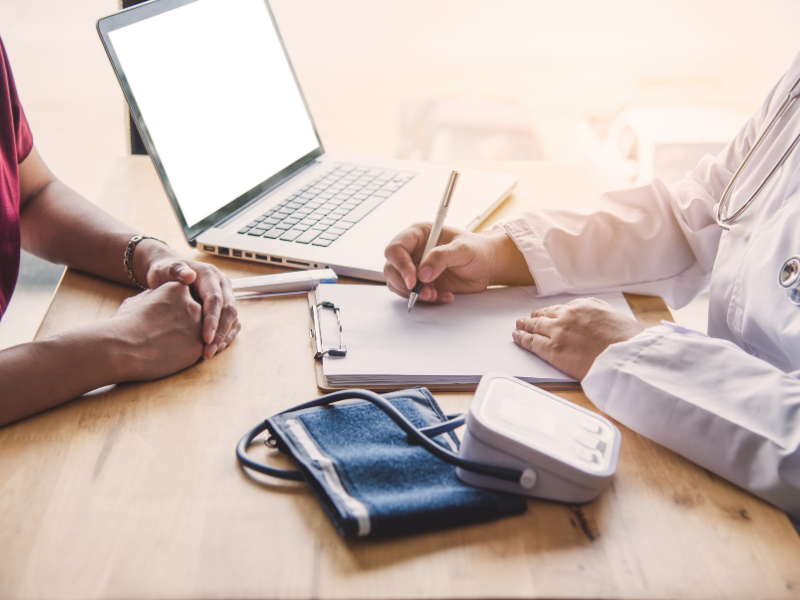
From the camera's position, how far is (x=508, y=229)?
0.90 metres

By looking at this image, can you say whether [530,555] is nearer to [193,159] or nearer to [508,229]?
[508,229]

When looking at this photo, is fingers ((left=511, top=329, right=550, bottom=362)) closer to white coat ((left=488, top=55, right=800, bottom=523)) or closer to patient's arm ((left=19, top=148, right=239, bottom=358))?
white coat ((left=488, top=55, right=800, bottom=523))

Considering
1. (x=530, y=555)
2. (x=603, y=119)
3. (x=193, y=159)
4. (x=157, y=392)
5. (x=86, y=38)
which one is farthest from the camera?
(x=603, y=119)

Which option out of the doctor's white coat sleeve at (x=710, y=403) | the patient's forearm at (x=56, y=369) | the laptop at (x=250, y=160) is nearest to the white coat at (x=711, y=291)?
the doctor's white coat sleeve at (x=710, y=403)

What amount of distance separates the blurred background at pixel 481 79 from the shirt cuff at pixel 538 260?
1300 millimetres

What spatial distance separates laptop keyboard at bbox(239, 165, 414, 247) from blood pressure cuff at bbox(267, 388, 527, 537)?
408mm

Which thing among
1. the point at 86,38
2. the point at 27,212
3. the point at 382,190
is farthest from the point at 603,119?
the point at 27,212

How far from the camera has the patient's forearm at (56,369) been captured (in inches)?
22.9

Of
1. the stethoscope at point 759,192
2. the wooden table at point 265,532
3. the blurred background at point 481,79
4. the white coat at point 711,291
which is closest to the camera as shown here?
the wooden table at point 265,532

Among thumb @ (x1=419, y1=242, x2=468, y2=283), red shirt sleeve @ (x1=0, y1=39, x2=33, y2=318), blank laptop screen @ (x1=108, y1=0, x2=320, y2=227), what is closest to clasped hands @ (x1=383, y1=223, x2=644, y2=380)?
thumb @ (x1=419, y1=242, x2=468, y2=283)

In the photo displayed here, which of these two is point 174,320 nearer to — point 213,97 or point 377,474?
point 377,474

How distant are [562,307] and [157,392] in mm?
481

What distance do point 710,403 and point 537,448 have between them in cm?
21

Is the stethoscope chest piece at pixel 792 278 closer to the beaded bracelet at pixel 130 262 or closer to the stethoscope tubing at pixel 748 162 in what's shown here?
the stethoscope tubing at pixel 748 162
